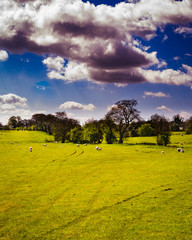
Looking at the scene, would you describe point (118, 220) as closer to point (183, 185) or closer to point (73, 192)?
point (73, 192)

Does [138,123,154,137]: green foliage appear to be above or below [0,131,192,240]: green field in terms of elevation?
above

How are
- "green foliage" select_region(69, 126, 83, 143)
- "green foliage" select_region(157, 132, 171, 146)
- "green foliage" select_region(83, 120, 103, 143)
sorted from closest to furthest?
"green foliage" select_region(157, 132, 171, 146)
"green foliage" select_region(83, 120, 103, 143)
"green foliage" select_region(69, 126, 83, 143)

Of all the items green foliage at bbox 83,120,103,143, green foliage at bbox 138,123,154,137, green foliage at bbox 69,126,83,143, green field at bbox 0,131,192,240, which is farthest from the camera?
green foliage at bbox 138,123,154,137

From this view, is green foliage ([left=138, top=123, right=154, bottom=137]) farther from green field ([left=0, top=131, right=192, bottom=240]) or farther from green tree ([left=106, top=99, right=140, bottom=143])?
green field ([left=0, top=131, right=192, bottom=240])

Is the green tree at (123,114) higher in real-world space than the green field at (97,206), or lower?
higher

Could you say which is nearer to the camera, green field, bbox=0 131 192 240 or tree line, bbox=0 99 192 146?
green field, bbox=0 131 192 240

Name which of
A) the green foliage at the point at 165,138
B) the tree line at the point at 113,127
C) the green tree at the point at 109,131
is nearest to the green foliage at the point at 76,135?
the tree line at the point at 113,127

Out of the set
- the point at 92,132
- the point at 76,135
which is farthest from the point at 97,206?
the point at 76,135

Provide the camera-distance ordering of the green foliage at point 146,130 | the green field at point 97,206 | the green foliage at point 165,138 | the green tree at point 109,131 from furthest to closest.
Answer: the green foliage at point 146,130 → the green tree at point 109,131 → the green foliage at point 165,138 → the green field at point 97,206

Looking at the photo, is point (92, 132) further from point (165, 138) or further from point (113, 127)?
point (165, 138)

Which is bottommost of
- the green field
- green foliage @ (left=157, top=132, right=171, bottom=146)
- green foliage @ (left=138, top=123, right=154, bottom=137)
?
the green field

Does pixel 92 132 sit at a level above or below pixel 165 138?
above

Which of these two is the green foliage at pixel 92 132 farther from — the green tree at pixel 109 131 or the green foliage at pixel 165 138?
the green foliage at pixel 165 138

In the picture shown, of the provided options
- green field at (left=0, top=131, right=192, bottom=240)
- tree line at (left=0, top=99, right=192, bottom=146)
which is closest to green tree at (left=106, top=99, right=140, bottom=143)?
tree line at (left=0, top=99, right=192, bottom=146)
